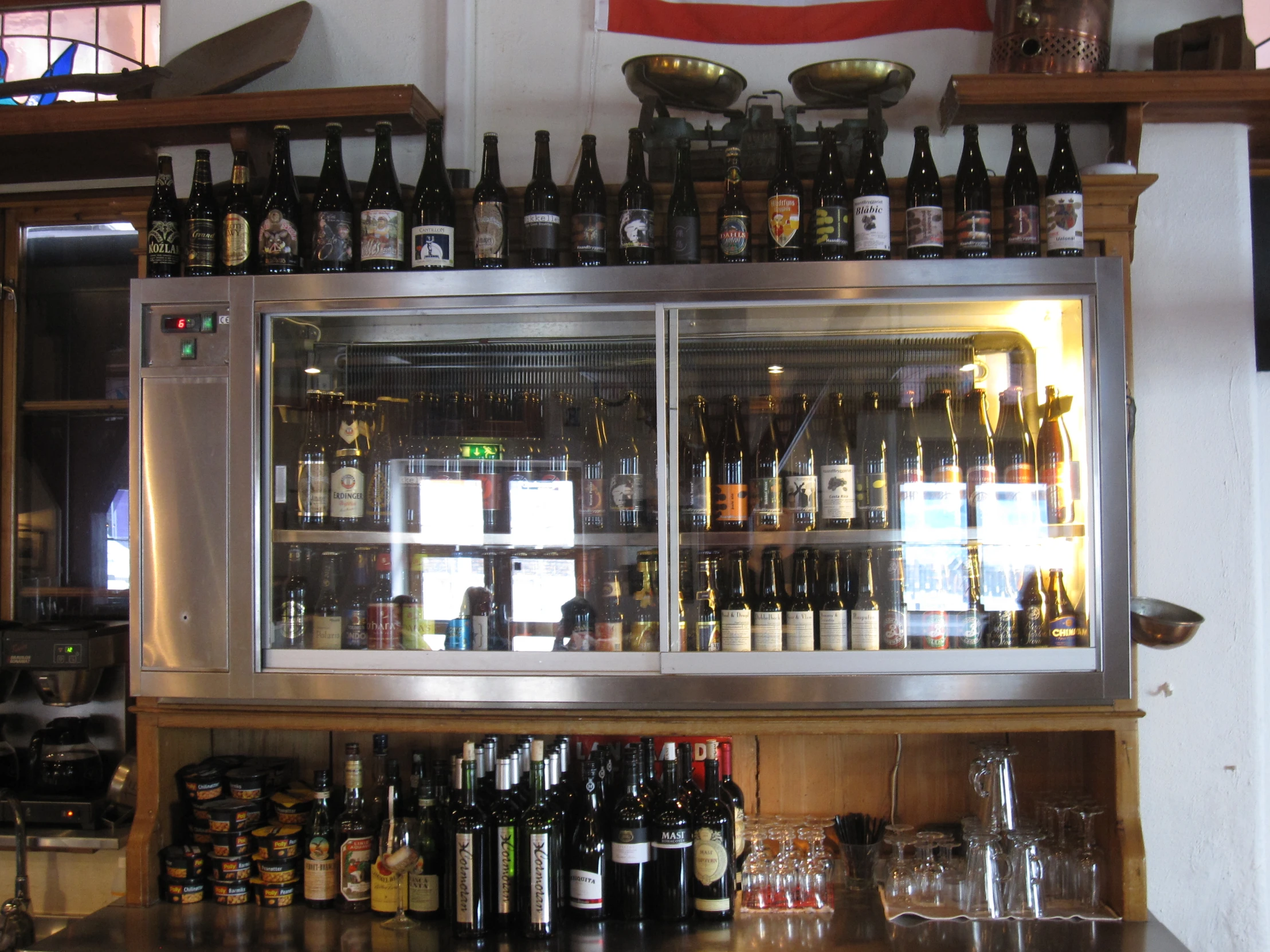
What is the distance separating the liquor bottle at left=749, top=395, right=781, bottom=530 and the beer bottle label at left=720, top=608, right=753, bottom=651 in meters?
0.22

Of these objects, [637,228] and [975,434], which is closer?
[637,228]

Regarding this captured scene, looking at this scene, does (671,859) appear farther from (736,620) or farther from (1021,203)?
(1021,203)

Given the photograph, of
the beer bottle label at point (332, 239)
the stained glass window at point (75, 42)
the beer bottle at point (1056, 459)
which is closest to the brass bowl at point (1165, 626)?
the beer bottle at point (1056, 459)

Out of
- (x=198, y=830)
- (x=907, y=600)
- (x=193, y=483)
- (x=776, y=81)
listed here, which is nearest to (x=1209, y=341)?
(x=907, y=600)

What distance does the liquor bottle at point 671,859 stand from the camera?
7.14 ft

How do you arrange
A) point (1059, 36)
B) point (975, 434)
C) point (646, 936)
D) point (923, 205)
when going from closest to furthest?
point (646, 936) → point (923, 205) → point (1059, 36) → point (975, 434)

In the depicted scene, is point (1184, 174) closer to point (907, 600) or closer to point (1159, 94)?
point (1159, 94)

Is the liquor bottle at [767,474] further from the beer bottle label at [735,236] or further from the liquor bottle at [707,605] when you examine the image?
the beer bottle label at [735,236]

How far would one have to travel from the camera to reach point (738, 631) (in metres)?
2.21

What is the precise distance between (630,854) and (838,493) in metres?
0.92

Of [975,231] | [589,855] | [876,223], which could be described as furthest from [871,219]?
[589,855]

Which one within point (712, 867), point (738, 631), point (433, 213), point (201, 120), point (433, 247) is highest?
point (201, 120)

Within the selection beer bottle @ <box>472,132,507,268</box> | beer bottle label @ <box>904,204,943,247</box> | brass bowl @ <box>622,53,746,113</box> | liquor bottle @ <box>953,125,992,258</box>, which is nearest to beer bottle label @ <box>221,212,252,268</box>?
beer bottle @ <box>472,132,507,268</box>

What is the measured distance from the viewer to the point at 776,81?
2.62 m
